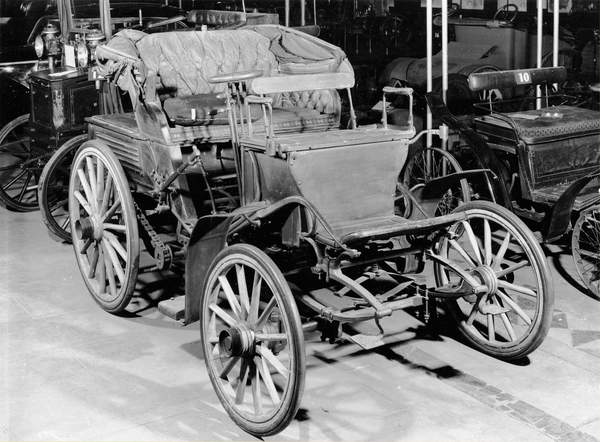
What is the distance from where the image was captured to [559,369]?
3.92 m

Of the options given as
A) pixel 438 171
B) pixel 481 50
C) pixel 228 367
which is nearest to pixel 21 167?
pixel 438 171

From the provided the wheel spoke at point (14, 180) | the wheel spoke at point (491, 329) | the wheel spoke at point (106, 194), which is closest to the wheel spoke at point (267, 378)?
the wheel spoke at point (491, 329)

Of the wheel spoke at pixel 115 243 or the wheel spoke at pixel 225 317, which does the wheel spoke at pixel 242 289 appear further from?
the wheel spoke at pixel 115 243

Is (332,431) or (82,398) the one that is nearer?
(332,431)

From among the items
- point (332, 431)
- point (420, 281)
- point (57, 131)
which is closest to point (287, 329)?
point (332, 431)

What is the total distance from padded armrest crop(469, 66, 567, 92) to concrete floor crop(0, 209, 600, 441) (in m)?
1.54

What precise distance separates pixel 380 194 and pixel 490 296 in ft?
2.29

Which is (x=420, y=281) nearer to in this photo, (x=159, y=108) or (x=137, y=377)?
(x=137, y=377)

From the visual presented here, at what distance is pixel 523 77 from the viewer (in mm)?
5586

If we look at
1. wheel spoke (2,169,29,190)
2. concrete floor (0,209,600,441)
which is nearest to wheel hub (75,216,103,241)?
concrete floor (0,209,600,441)

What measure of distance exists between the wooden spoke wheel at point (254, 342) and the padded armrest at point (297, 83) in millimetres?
805

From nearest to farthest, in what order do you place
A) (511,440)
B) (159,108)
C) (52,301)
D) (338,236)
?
(511,440), (338,236), (159,108), (52,301)

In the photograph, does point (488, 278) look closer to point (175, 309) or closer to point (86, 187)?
point (175, 309)

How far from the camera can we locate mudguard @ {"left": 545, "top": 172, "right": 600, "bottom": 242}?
4.73m
